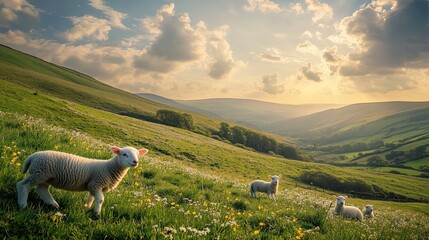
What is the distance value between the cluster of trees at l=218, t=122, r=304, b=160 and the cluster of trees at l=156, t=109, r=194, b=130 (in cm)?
1945

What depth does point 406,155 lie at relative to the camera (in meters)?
179

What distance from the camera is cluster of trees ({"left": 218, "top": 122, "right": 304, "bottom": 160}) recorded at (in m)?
133

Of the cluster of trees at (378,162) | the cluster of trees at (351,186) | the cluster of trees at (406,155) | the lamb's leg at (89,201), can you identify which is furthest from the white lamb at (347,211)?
the cluster of trees at (406,155)

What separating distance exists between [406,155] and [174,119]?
149 meters

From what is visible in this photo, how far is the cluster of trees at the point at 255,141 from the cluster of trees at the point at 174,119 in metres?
19.4

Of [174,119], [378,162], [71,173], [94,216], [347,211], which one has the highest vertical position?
[71,173]

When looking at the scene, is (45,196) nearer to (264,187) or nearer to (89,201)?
(89,201)

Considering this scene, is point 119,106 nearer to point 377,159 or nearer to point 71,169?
point 71,169

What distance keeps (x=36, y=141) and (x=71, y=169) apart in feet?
16.7

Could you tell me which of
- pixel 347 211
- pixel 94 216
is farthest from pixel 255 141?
pixel 94 216

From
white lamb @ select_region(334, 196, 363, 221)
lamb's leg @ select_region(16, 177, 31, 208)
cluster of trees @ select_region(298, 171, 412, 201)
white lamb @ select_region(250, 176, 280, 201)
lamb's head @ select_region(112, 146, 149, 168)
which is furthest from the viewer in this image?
cluster of trees @ select_region(298, 171, 412, 201)

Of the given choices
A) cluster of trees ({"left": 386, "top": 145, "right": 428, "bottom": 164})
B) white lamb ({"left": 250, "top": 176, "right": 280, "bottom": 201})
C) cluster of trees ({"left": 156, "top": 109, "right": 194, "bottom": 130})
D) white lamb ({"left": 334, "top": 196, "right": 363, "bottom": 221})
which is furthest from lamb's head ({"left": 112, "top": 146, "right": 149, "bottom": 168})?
cluster of trees ({"left": 386, "top": 145, "right": 428, "bottom": 164})

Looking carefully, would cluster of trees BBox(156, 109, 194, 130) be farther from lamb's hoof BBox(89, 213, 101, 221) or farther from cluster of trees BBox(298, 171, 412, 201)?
lamb's hoof BBox(89, 213, 101, 221)

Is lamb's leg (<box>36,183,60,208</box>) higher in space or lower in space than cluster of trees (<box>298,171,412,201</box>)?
higher
